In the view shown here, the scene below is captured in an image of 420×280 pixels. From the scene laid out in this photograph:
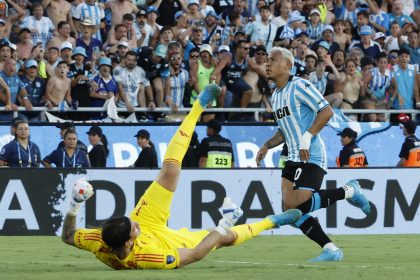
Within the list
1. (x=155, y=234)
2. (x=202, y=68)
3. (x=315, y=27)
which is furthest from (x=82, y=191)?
(x=315, y=27)

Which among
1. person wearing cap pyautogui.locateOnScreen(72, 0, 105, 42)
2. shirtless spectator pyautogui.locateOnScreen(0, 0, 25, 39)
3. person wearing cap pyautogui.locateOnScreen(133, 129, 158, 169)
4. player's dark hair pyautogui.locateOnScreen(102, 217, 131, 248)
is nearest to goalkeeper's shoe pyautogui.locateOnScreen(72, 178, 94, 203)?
player's dark hair pyautogui.locateOnScreen(102, 217, 131, 248)

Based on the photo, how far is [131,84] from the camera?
21969 millimetres

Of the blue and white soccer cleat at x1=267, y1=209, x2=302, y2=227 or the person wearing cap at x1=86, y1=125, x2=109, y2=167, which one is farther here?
the person wearing cap at x1=86, y1=125, x2=109, y2=167

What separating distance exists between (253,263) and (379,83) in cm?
1227

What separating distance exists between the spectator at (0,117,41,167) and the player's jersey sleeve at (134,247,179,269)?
850cm

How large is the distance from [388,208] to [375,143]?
15.7 feet

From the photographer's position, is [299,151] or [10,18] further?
Result: [10,18]

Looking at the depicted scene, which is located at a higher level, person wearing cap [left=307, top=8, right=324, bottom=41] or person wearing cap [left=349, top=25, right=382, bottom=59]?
person wearing cap [left=307, top=8, right=324, bottom=41]

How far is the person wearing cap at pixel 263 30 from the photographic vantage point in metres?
23.7

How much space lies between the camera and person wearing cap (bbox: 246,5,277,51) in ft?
77.8

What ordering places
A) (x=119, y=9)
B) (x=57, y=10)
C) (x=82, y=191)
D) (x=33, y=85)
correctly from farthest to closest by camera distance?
(x=119, y=9) → (x=57, y=10) → (x=33, y=85) → (x=82, y=191)

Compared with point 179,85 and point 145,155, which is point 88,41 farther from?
point 145,155

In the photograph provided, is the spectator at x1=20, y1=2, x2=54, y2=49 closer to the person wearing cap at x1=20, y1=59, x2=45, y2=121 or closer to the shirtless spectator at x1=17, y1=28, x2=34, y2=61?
the shirtless spectator at x1=17, y1=28, x2=34, y2=61

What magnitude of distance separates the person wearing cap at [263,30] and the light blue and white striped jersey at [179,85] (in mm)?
2158
